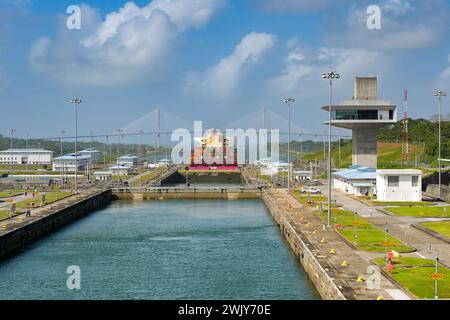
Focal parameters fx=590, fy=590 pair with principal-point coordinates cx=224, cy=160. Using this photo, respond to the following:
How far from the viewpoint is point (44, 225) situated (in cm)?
5519

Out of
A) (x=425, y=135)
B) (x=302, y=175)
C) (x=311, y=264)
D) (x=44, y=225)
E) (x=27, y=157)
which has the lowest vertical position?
(x=311, y=264)

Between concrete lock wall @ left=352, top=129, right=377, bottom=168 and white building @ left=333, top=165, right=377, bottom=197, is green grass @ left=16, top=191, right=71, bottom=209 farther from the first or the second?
concrete lock wall @ left=352, top=129, right=377, bottom=168

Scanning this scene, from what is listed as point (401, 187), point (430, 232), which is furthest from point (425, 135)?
point (430, 232)

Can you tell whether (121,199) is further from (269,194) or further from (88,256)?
(88,256)

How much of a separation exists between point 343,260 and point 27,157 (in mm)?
168216

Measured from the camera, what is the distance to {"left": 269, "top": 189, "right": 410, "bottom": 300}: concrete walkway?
87.7ft

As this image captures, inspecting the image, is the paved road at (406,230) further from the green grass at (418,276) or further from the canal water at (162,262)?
the canal water at (162,262)

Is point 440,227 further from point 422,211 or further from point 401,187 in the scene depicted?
point 401,187

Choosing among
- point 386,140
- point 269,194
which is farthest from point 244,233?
point 386,140

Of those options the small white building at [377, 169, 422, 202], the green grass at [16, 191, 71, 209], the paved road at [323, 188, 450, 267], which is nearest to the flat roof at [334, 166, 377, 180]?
the paved road at [323, 188, 450, 267]

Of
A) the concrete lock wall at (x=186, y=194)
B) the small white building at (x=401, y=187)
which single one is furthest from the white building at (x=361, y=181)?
the concrete lock wall at (x=186, y=194)

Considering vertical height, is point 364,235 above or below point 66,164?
below

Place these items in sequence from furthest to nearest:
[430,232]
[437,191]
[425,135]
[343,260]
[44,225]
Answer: [425,135]
[437,191]
[44,225]
[430,232]
[343,260]
